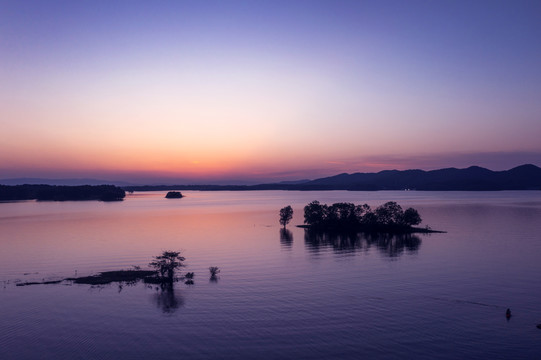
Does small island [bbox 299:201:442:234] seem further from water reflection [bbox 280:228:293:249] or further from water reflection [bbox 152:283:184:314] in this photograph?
water reflection [bbox 152:283:184:314]

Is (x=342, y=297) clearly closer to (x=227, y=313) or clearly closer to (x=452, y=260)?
(x=227, y=313)

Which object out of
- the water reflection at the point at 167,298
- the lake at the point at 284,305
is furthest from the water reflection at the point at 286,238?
the water reflection at the point at 167,298

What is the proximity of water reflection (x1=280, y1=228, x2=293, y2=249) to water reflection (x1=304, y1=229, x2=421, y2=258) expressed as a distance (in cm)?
337

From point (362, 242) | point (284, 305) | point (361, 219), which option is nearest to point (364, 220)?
point (361, 219)

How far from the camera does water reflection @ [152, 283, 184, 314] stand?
3834 centimetres

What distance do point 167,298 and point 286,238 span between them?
163ft

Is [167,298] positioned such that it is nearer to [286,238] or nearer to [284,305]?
[284,305]

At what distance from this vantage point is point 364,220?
10206 centimetres

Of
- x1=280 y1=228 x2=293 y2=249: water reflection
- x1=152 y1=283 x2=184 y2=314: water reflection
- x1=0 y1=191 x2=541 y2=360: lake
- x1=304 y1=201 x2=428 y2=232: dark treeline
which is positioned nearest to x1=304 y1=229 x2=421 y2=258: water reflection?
x1=0 y1=191 x2=541 y2=360: lake

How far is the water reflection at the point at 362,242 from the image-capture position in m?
74.0

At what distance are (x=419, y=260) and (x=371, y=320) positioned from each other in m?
32.1

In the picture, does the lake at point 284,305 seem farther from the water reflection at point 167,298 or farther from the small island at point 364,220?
the small island at point 364,220

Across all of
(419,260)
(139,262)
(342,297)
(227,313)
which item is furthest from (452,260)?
(139,262)

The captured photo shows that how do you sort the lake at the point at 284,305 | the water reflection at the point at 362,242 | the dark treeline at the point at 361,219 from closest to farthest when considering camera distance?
the lake at the point at 284,305
the water reflection at the point at 362,242
the dark treeline at the point at 361,219
